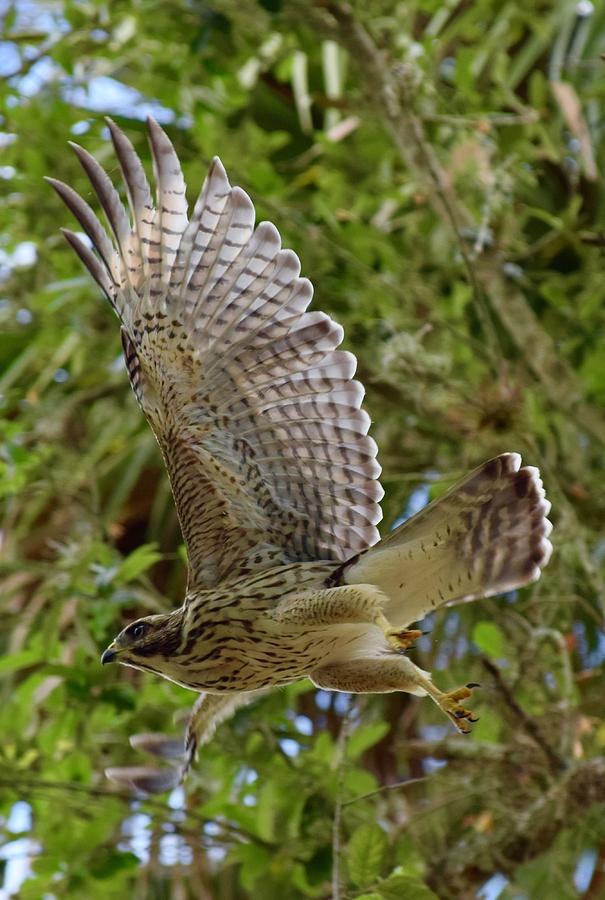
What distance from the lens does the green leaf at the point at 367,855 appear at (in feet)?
9.52

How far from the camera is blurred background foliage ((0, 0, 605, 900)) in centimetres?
382

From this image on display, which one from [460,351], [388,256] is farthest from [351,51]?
[460,351]

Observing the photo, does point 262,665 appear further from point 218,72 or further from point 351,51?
point 218,72

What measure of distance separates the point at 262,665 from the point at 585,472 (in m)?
2.11

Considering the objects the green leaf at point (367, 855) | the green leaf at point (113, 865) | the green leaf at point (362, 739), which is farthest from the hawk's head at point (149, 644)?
the green leaf at point (113, 865)

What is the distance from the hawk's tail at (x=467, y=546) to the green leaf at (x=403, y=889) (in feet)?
1.84

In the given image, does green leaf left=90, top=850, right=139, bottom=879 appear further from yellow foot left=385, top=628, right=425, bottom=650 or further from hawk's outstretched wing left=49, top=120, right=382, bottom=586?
yellow foot left=385, top=628, right=425, bottom=650

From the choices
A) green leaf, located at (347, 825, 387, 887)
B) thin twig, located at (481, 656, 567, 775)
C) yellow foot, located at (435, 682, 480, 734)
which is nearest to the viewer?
yellow foot, located at (435, 682, 480, 734)

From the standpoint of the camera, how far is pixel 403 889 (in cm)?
267

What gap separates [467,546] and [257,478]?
0.46 meters

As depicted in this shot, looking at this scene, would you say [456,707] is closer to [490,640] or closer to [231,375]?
[231,375]

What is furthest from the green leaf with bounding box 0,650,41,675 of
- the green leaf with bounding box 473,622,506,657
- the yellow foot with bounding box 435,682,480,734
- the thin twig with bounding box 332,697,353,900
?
the yellow foot with bounding box 435,682,480,734

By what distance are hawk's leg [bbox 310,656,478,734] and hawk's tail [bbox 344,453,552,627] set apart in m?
0.13

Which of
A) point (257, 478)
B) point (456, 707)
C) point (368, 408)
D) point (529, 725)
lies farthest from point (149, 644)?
point (368, 408)
